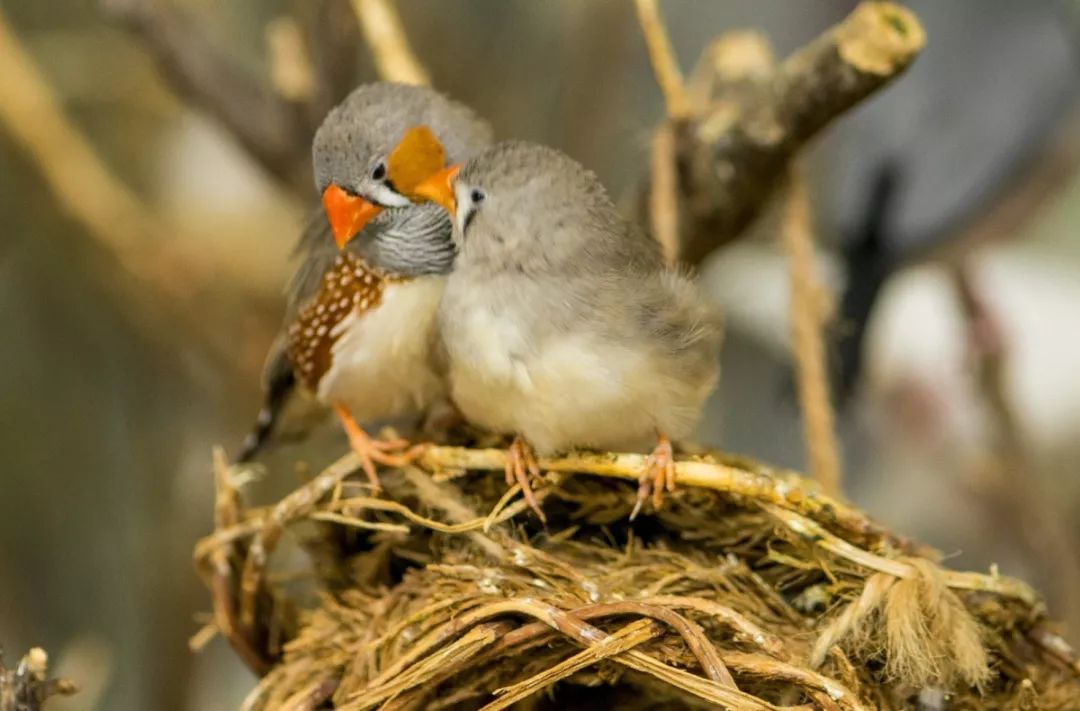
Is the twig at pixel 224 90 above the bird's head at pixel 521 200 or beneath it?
above

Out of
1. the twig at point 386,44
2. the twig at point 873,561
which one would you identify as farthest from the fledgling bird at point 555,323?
the twig at point 386,44

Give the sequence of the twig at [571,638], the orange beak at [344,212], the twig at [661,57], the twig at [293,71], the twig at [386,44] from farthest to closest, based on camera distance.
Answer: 1. the twig at [293,71]
2. the twig at [386,44]
3. the twig at [661,57]
4. the orange beak at [344,212]
5. the twig at [571,638]

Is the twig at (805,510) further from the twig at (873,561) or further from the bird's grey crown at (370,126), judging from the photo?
the bird's grey crown at (370,126)

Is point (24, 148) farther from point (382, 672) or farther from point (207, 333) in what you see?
point (382, 672)

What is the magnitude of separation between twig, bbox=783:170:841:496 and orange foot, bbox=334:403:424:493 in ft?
1.58

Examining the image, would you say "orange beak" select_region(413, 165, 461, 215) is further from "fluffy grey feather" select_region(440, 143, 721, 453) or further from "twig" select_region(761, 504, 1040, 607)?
"twig" select_region(761, 504, 1040, 607)

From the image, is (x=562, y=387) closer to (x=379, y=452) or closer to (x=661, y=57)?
(x=379, y=452)

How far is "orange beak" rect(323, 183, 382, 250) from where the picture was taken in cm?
97

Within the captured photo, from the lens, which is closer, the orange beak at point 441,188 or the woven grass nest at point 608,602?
the woven grass nest at point 608,602

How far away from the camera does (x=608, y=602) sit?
0.81 m

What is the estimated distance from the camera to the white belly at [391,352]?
3.34 ft

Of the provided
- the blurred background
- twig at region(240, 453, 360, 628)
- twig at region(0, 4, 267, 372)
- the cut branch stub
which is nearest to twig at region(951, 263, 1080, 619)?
the blurred background

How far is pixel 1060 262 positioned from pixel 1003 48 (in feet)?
3.63

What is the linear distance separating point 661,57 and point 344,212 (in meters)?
0.44
